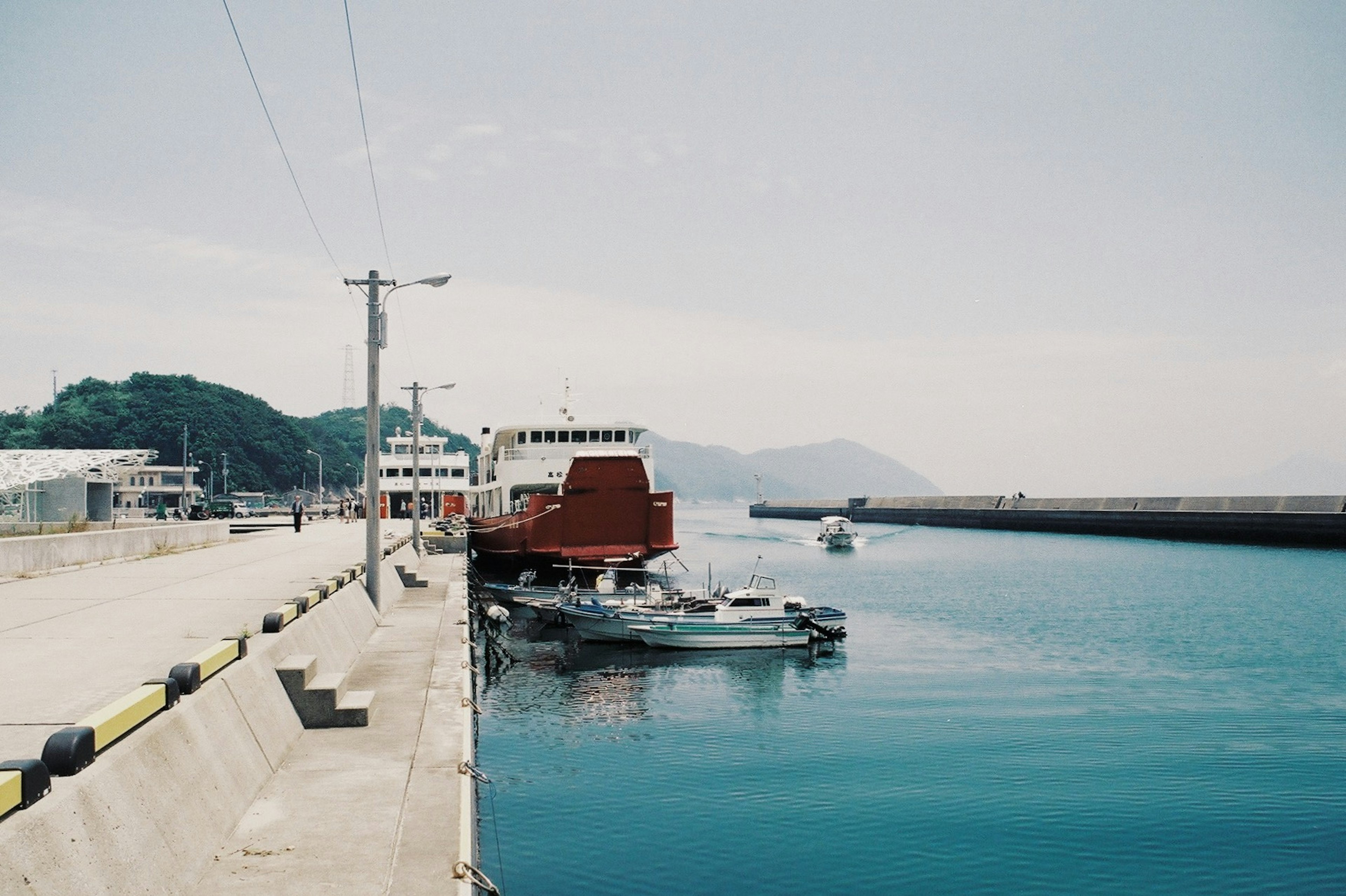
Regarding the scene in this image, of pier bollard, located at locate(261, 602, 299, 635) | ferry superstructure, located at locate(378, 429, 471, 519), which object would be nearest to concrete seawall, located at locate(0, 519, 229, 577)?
pier bollard, located at locate(261, 602, 299, 635)

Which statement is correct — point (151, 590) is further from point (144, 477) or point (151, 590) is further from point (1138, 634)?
point (144, 477)

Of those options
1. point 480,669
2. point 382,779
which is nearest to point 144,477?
point 480,669

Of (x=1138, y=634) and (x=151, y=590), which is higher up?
(x=151, y=590)

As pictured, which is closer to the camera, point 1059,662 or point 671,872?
point 671,872

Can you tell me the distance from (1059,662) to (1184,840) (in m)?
16.5

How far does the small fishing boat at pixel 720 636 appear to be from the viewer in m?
33.8

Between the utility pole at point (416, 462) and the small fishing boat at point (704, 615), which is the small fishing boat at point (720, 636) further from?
the utility pole at point (416, 462)

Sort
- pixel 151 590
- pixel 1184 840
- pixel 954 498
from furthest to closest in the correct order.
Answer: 1. pixel 954 498
2. pixel 151 590
3. pixel 1184 840

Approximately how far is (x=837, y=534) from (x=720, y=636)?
204 feet

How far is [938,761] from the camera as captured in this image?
1994cm

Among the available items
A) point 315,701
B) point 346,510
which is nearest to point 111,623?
point 315,701

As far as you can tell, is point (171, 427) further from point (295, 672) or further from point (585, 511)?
point (295, 672)

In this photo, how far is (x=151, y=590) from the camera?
1873cm

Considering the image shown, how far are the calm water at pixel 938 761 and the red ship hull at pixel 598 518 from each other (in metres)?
6.06
